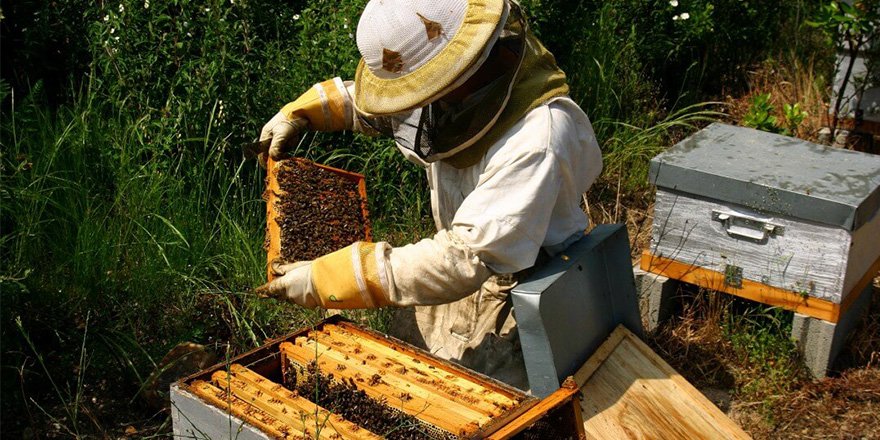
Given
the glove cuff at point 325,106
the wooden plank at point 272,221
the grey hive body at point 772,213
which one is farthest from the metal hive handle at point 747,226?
the wooden plank at point 272,221

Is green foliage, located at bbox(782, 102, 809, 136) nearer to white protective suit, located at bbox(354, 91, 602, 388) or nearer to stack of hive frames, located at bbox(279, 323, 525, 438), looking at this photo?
white protective suit, located at bbox(354, 91, 602, 388)

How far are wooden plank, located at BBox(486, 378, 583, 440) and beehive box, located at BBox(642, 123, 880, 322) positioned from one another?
184 centimetres

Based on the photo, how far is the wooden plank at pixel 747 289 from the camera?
13.1 ft

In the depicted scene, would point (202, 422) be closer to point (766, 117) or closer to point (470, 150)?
point (470, 150)

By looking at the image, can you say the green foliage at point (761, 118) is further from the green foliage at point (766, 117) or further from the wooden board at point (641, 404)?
the wooden board at point (641, 404)

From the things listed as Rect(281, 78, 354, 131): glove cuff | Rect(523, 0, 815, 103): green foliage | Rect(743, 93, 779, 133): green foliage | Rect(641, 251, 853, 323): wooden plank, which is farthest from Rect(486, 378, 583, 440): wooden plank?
Rect(743, 93, 779, 133): green foliage

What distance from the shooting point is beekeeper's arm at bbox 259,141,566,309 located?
9.32ft

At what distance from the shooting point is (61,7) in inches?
196

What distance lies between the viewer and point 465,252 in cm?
287

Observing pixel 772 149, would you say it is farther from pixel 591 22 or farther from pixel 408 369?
pixel 408 369

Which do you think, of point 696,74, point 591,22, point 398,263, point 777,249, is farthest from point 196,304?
point 696,74

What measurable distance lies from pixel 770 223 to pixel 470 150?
1613 millimetres

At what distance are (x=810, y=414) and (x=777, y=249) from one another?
2.44 feet

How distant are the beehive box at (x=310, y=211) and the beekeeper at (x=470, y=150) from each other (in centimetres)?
25
